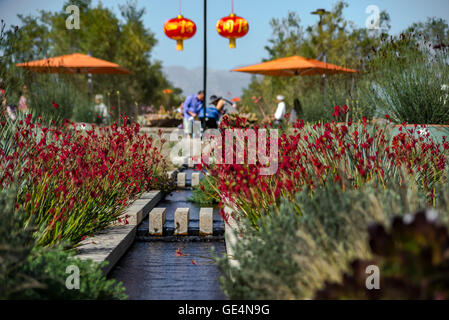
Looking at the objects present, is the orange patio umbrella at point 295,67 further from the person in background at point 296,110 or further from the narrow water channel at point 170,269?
the narrow water channel at point 170,269

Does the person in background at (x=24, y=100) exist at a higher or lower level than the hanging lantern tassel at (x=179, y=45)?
lower

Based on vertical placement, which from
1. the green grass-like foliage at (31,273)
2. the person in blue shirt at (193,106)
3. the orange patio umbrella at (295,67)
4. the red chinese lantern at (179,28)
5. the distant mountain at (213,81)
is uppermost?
the distant mountain at (213,81)

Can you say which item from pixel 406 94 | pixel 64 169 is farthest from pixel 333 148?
pixel 406 94

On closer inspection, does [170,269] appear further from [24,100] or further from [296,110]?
[296,110]

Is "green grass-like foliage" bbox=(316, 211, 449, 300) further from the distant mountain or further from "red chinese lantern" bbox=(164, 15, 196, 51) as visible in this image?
the distant mountain

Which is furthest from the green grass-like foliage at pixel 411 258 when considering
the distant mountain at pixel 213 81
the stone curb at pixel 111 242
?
the distant mountain at pixel 213 81

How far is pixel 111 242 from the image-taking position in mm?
4211

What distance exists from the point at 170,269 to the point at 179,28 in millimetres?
5886

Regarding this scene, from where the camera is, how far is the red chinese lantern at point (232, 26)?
29.3 ft

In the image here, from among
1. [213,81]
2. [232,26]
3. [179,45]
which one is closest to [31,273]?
[232,26]

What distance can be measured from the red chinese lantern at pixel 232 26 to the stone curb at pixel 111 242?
4.51 meters
